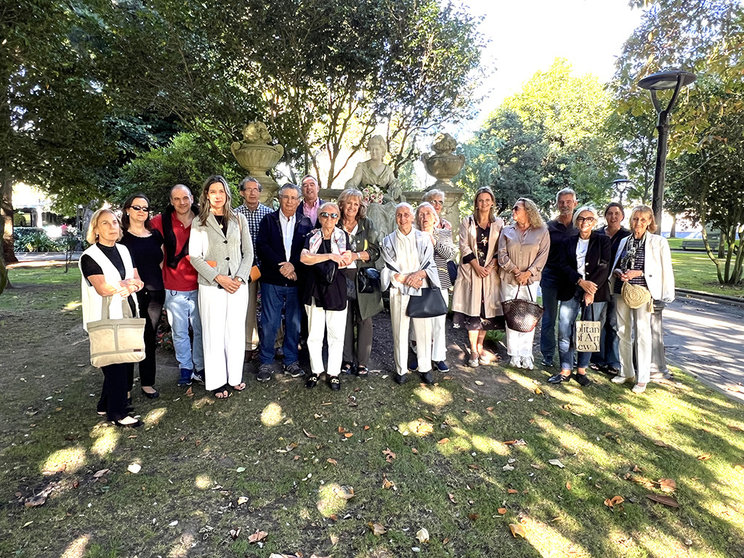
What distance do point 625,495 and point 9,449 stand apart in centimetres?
477

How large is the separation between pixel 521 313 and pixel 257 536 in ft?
11.7

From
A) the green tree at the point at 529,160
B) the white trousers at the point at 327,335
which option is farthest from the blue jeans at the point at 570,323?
the green tree at the point at 529,160

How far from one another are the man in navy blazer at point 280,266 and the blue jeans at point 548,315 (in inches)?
120

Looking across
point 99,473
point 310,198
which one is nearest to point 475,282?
point 310,198

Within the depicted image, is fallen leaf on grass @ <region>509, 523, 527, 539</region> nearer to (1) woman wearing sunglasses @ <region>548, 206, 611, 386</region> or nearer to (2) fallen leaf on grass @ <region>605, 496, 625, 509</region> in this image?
(2) fallen leaf on grass @ <region>605, 496, 625, 509</region>

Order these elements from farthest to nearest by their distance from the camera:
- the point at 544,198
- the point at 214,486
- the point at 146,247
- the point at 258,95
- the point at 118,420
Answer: the point at 544,198 → the point at 258,95 → the point at 146,247 → the point at 118,420 → the point at 214,486

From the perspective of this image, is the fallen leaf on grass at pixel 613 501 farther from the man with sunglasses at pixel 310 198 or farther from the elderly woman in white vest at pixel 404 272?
the man with sunglasses at pixel 310 198

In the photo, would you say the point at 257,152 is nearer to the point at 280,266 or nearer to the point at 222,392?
the point at 280,266

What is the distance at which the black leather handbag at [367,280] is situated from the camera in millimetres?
4410

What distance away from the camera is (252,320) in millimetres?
4977

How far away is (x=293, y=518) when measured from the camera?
261 centimetres

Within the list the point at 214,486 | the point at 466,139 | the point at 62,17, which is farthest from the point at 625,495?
the point at 466,139

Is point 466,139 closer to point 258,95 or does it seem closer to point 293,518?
→ point 258,95

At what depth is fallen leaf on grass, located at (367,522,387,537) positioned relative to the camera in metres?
2.50
